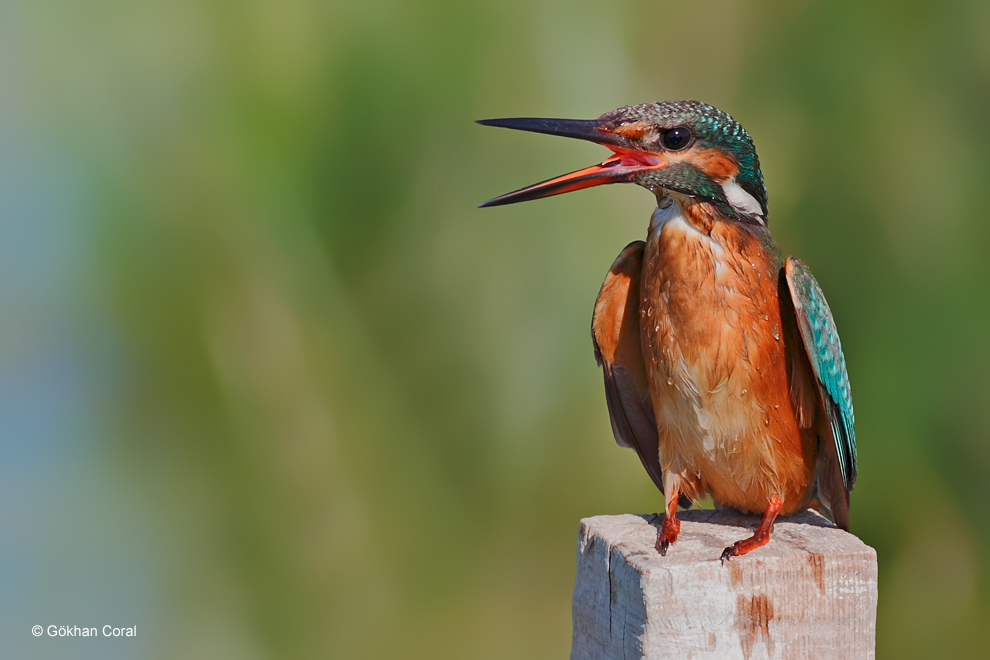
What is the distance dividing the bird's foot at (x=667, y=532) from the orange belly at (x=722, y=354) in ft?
0.79

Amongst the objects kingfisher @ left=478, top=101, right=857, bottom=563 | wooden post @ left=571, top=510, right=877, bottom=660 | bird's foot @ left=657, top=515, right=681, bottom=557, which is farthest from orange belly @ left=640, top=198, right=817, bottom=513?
wooden post @ left=571, top=510, right=877, bottom=660

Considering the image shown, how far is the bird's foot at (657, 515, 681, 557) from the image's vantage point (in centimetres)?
195

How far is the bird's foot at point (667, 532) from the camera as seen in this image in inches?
76.7

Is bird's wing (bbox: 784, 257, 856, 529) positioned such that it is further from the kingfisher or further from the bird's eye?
the bird's eye

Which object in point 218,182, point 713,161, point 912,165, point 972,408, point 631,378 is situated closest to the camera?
point 713,161

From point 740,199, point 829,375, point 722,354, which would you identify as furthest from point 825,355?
point 740,199

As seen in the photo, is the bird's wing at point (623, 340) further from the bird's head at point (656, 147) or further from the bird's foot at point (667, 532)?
the bird's foot at point (667, 532)

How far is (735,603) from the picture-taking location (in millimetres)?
1726

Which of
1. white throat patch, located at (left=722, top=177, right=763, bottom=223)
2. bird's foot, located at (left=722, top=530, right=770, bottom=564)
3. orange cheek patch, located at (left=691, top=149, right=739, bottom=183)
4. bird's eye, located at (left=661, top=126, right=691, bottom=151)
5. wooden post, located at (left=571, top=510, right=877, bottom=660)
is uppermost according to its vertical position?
bird's eye, located at (left=661, top=126, right=691, bottom=151)

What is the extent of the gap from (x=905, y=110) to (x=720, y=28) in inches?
41.7

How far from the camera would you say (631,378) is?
249cm

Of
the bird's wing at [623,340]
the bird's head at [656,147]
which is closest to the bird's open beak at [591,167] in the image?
the bird's head at [656,147]

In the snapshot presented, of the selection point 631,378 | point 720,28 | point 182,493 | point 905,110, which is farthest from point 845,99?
point 182,493

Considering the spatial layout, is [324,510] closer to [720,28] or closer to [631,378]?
[631,378]
